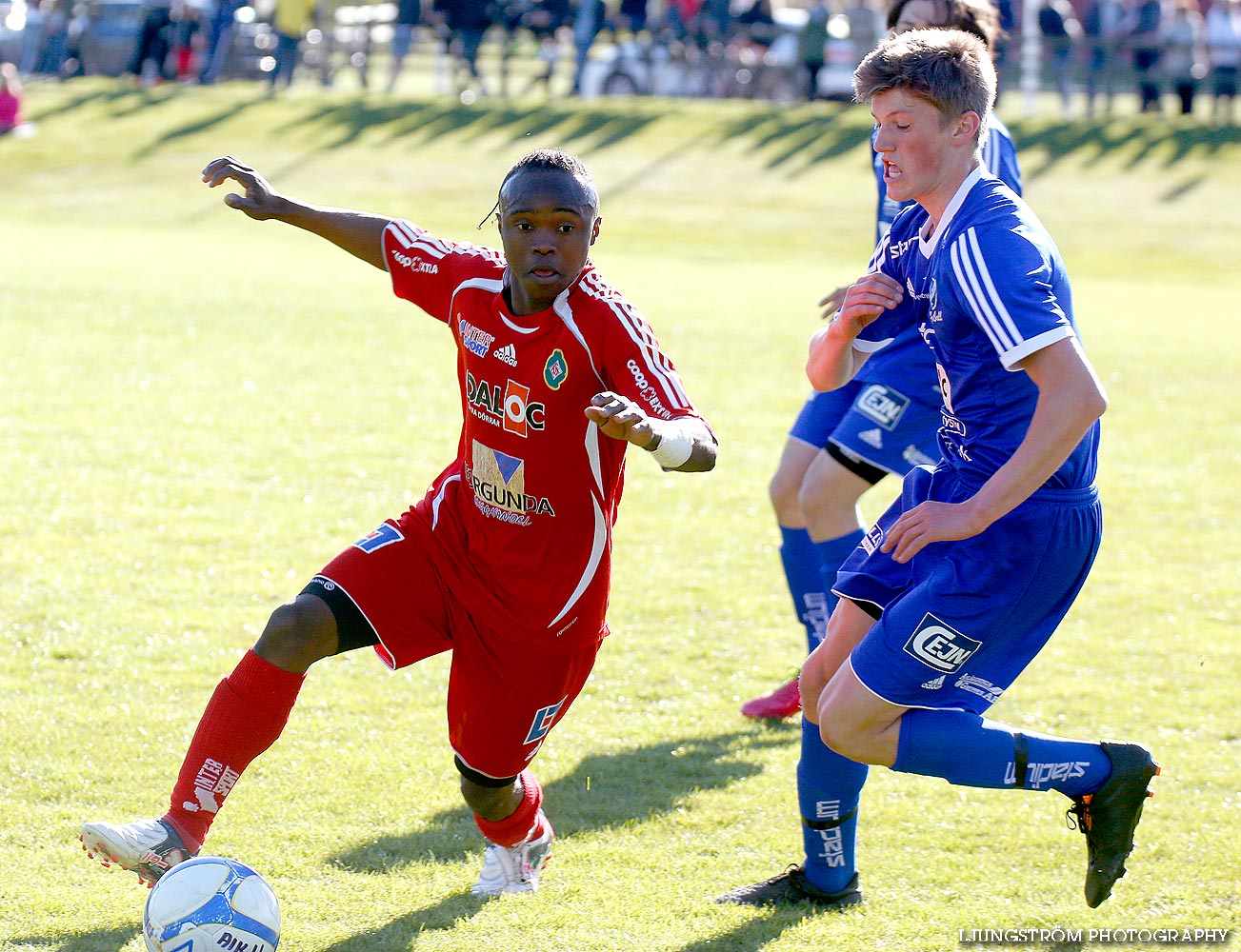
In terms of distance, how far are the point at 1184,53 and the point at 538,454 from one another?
26.3 m

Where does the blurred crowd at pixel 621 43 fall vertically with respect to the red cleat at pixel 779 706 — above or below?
above

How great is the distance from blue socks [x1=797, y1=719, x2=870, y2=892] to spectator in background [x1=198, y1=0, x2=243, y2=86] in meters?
28.3

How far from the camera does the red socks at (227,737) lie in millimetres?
3984

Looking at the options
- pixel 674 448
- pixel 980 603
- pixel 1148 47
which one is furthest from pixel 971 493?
pixel 1148 47

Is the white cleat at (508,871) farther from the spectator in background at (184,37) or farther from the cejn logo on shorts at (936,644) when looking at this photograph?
the spectator in background at (184,37)

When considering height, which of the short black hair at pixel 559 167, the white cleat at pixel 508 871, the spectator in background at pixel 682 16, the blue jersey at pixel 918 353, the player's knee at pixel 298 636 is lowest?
the white cleat at pixel 508 871

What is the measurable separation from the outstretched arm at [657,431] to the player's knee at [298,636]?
1047mm

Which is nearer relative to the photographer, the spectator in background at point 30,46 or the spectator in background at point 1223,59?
the spectator in background at point 1223,59

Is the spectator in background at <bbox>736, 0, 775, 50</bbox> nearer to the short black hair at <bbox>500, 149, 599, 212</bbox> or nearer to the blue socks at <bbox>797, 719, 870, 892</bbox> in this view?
the short black hair at <bbox>500, 149, 599, 212</bbox>

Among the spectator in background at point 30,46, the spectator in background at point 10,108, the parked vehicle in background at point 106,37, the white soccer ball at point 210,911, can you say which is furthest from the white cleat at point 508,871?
the spectator in background at point 30,46

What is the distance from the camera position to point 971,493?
12.4ft

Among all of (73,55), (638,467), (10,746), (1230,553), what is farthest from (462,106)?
(10,746)

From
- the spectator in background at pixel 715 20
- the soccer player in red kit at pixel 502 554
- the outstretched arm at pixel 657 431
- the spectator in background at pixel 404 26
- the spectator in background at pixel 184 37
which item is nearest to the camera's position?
the outstretched arm at pixel 657 431

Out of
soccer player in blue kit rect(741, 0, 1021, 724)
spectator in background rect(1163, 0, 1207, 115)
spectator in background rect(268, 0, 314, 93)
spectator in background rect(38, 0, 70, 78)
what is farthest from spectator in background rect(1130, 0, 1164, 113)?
soccer player in blue kit rect(741, 0, 1021, 724)
